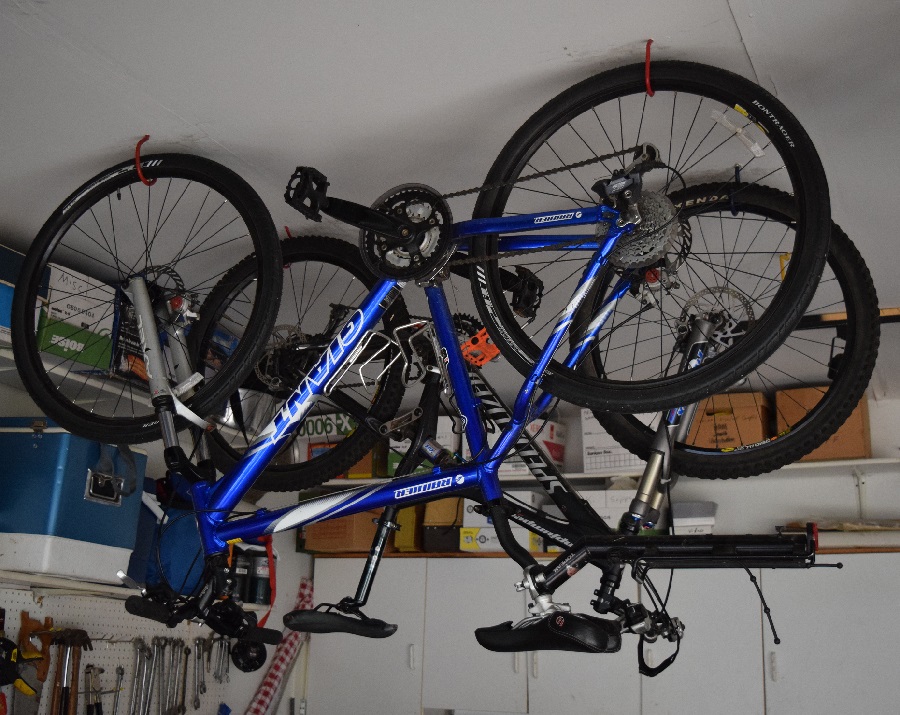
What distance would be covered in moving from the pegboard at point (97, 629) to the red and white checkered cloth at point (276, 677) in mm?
489

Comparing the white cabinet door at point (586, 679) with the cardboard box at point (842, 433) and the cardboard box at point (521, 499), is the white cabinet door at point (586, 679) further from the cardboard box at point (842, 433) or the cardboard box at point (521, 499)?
the cardboard box at point (842, 433)

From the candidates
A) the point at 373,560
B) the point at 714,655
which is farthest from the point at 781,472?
the point at 373,560

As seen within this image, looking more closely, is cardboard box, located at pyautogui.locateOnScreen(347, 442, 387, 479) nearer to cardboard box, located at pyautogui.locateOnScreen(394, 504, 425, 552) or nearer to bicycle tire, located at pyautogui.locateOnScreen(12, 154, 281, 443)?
cardboard box, located at pyautogui.locateOnScreen(394, 504, 425, 552)

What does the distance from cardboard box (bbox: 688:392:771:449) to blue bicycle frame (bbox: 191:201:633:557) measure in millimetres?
2055

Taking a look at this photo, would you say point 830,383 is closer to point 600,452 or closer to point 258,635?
point 258,635

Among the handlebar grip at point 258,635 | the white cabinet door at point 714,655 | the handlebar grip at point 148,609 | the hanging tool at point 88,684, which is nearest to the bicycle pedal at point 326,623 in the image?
the handlebar grip at point 258,635

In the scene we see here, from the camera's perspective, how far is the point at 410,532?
4.68 metres

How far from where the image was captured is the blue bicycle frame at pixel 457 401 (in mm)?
2051

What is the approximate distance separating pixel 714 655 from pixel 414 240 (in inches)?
105

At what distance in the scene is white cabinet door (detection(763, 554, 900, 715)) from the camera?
3703 millimetres

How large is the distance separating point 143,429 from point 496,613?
2.41 m

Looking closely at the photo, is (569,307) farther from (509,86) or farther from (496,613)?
(496,613)

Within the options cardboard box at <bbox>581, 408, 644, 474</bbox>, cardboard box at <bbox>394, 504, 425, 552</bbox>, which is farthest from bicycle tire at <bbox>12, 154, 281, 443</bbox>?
cardboard box at <bbox>581, 408, 644, 474</bbox>

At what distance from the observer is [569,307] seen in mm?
2010
